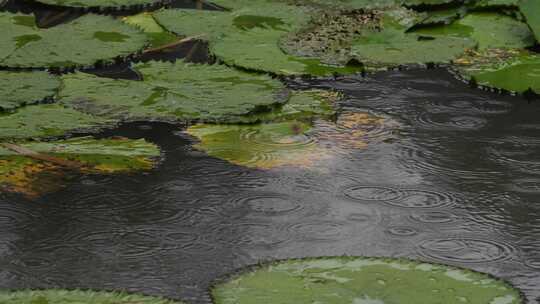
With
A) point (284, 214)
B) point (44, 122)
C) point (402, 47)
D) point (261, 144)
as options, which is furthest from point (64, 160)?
point (402, 47)

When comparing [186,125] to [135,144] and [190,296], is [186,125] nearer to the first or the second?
[135,144]

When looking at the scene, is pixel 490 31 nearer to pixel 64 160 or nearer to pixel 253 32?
pixel 253 32

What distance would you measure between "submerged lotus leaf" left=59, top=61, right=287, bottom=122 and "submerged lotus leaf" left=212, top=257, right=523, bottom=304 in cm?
108

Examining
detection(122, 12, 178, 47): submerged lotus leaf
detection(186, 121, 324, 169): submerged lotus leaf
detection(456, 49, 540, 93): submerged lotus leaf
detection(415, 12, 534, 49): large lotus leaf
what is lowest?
detection(186, 121, 324, 169): submerged lotus leaf

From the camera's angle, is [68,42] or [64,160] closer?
[64,160]

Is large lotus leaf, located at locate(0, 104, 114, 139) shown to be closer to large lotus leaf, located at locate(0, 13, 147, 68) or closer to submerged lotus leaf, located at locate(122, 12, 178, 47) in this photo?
large lotus leaf, located at locate(0, 13, 147, 68)

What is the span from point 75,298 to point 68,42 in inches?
81.1

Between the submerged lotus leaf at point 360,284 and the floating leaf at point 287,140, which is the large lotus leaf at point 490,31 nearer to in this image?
the floating leaf at point 287,140

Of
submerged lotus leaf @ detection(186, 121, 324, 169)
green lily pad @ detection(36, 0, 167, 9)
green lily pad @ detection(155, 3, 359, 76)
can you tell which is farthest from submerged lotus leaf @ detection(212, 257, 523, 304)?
green lily pad @ detection(36, 0, 167, 9)

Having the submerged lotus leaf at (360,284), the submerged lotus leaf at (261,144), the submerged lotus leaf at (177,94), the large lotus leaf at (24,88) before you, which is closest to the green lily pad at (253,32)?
the submerged lotus leaf at (177,94)

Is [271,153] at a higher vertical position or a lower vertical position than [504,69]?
lower

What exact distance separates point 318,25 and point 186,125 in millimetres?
1214

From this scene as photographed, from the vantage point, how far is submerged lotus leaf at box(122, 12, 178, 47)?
4.63 meters

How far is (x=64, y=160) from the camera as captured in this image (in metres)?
3.40
